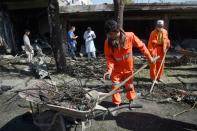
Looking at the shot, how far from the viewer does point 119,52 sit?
5.75m

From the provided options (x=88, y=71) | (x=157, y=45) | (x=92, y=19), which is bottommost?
(x=88, y=71)

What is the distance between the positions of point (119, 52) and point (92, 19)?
10224 mm

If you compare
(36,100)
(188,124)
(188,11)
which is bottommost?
(188,124)

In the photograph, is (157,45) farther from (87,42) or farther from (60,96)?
(87,42)

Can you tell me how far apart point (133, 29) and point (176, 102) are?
12.4 m

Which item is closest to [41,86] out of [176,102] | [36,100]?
[36,100]

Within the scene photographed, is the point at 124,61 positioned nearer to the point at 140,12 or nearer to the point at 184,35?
the point at 140,12

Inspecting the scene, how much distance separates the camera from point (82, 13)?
14.8 meters

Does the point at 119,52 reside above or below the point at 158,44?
above

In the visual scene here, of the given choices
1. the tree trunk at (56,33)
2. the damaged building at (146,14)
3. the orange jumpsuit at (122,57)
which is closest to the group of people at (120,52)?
the orange jumpsuit at (122,57)

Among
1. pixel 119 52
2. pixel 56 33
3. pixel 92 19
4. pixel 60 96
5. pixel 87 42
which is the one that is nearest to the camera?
pixel 60 96

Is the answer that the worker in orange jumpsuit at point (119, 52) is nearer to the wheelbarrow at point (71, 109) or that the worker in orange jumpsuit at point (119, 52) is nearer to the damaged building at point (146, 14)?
the wheelbarrow at point (71, 109)

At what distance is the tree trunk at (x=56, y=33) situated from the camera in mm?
9777

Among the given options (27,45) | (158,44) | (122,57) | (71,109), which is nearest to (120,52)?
(122,57)
